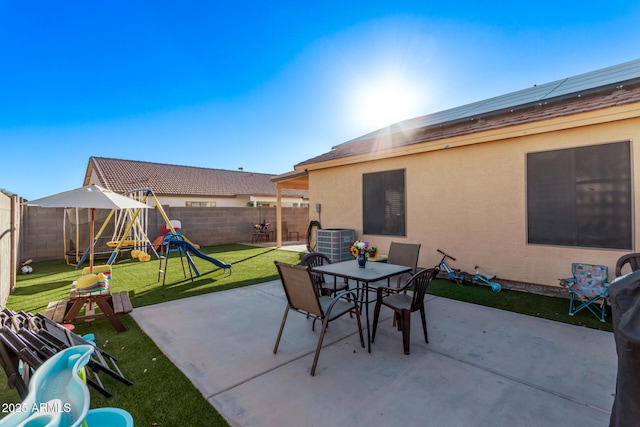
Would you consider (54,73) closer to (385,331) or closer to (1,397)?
(1,397)

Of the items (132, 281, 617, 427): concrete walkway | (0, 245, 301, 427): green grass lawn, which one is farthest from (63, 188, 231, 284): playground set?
(132, 281, 617, 427): concrete walkway

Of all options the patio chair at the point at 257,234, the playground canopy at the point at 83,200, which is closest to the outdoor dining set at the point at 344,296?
the playground canopy at the point at 83,200

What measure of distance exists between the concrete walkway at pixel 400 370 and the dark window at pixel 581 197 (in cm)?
197

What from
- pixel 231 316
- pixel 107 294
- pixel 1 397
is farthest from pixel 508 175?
pixel 1 397

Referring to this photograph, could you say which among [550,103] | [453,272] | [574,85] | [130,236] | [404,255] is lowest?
[453,272]

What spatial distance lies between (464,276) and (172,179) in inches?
788

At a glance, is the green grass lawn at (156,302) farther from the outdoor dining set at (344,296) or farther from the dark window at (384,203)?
the dark window at (384,203)

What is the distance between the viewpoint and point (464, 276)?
614cm

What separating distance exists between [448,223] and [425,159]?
1.62m

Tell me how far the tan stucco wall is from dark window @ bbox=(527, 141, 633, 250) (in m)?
0.12

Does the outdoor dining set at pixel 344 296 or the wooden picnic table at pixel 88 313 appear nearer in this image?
the outdoor dining set at pixel 344 296

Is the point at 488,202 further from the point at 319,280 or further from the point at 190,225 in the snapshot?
the point at 190,225

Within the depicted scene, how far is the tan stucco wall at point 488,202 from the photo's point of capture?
5051 millimetres

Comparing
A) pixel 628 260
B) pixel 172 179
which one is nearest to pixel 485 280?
pixel 628 260
